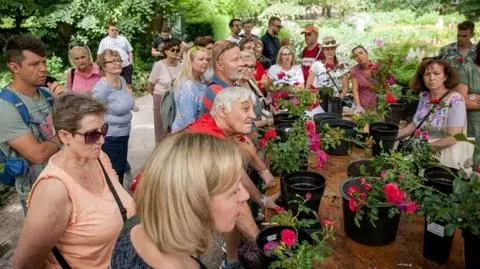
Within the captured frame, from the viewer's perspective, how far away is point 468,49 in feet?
16.6

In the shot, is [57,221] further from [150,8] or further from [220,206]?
[150,8]

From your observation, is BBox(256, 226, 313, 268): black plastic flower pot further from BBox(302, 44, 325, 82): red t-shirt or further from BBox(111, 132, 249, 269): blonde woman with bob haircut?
BBox(302, 44, 325, 82): red t-shirt

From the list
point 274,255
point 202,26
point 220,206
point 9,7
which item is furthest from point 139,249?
point 202,26

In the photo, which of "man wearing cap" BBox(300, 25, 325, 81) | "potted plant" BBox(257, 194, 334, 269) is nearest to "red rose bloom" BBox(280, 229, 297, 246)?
"potted plant" BBox(257, 194, 334, 269)

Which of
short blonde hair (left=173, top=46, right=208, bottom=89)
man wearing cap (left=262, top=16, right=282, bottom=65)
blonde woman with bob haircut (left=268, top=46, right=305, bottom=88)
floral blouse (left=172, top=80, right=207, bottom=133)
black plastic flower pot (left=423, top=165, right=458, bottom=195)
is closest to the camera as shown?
black plastic flower pot (left=423, top=165, right=458, bottom=195)

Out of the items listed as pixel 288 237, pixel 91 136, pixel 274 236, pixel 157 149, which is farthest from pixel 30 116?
pixel 288 237

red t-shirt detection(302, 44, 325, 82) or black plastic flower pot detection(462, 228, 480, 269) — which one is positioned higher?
red t-shirt detection(302, 44, 325, 82)

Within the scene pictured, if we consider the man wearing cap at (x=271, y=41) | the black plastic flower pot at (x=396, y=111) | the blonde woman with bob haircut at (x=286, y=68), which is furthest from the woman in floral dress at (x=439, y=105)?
the man wearing cap at (x=271, y=41)

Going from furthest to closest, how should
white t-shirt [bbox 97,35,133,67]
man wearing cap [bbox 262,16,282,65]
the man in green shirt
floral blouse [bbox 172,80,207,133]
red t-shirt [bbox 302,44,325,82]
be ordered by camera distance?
white t-shirt [bbox 97,35,133,67] < man wearing cap [bbox 262,16,282,65] < red t-shirt [bbox 302,44,325,82] < floral blouse [bbox 172,80,207,133] < the man in green shirt

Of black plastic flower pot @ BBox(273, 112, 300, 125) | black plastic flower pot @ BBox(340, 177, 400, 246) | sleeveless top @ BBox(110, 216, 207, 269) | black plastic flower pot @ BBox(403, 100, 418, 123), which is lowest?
black plastic flower pot @ BBox(403, 100, 418, 123)

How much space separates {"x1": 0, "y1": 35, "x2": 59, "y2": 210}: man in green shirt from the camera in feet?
7.73

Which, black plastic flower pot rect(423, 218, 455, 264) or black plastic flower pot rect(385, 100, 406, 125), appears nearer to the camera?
black plastic flower pot rect(423, 218, 455, 264)

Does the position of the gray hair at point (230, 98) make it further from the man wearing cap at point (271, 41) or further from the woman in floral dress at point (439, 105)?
the man wearing cap at point (271, 41)

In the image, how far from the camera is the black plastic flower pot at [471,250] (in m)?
1.56
